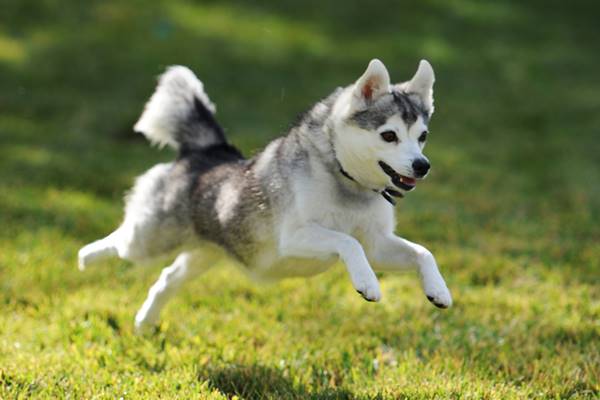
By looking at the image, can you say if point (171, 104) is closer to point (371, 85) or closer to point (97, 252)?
point (97, 252)

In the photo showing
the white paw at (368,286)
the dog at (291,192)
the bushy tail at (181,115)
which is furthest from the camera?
the bushy tail at (181,115)

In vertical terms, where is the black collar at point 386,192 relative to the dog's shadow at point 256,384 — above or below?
above

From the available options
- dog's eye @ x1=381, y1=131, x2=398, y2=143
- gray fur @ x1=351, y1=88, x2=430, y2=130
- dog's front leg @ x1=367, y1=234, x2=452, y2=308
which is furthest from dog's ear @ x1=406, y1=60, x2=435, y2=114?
→ dog's front leg @ x1=367, y1=234, x2=452, y2=308

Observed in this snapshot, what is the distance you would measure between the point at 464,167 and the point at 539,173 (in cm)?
95

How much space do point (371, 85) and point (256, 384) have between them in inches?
69.7

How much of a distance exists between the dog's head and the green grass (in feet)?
3.86

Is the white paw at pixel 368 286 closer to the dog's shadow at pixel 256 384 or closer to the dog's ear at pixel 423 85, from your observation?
the dog's shadow at pixel 256 384

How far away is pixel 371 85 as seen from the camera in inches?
171

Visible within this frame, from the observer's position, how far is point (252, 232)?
487cm

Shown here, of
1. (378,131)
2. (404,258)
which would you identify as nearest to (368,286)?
(404,258)

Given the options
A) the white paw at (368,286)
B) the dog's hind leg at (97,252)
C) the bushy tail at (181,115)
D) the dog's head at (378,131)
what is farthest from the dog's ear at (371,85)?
the dog's hind leg at (97,252)

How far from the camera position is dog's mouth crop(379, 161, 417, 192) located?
13.8ft

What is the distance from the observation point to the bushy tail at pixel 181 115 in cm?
558

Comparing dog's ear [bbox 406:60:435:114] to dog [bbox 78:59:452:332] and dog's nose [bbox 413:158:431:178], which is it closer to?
dog [bbox 78:59:452:332]
